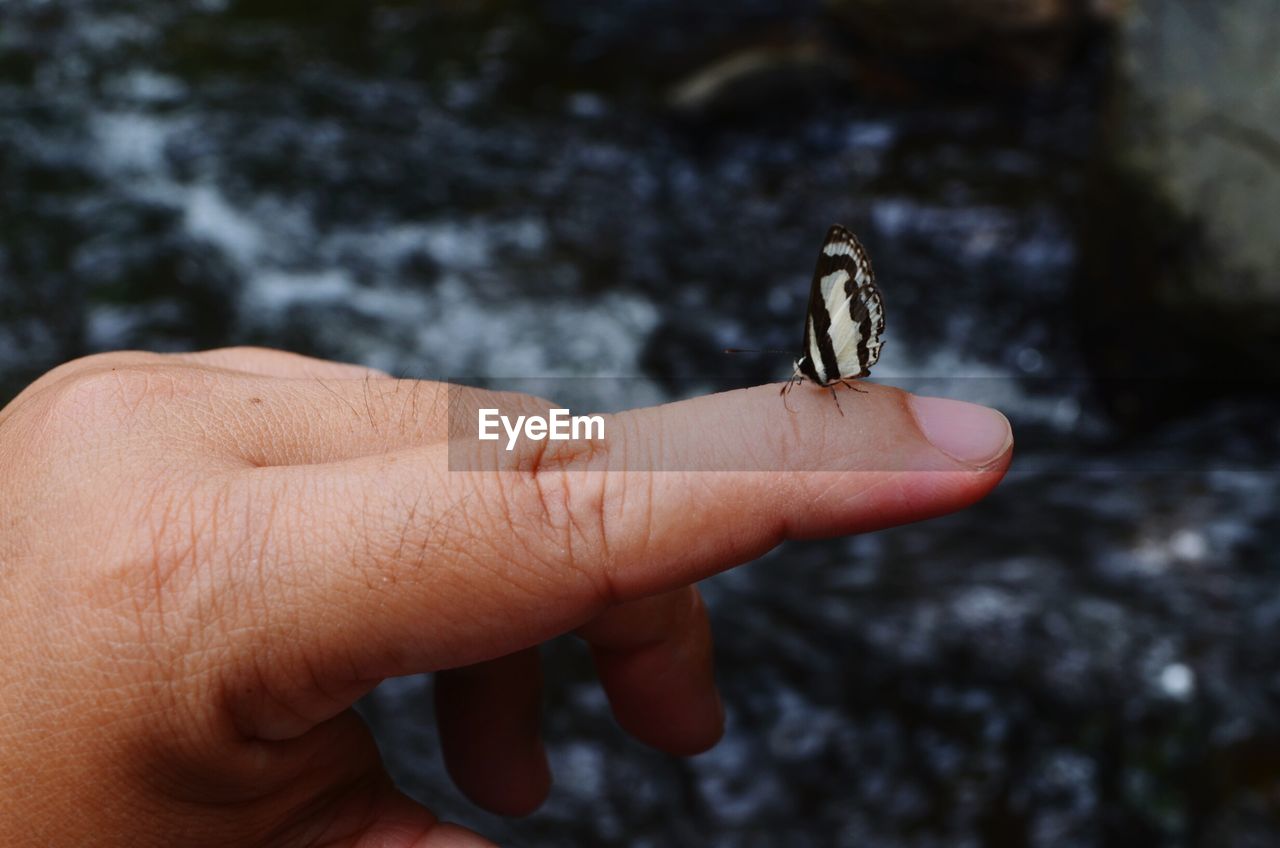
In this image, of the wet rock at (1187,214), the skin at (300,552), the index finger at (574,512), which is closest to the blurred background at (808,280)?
the wet rock at (1187,214)

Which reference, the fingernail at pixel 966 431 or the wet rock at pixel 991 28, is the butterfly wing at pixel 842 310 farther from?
the wet rock at pixel 991 28

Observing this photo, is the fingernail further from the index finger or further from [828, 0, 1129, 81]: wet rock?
[828, 0, 1129, 81]: wet rock

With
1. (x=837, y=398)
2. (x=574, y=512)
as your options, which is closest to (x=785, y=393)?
(x=837, y=398)

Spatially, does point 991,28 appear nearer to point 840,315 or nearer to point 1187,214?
point 1187,214

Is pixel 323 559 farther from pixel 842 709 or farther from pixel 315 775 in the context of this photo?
pixel 842 709

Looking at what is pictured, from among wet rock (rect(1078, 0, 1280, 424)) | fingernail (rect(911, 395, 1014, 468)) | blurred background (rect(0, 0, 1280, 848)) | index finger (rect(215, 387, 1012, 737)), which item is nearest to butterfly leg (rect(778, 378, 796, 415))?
index finger (rect(215, 387, 1012, 737))

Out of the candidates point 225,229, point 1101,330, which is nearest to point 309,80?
point 225,229
